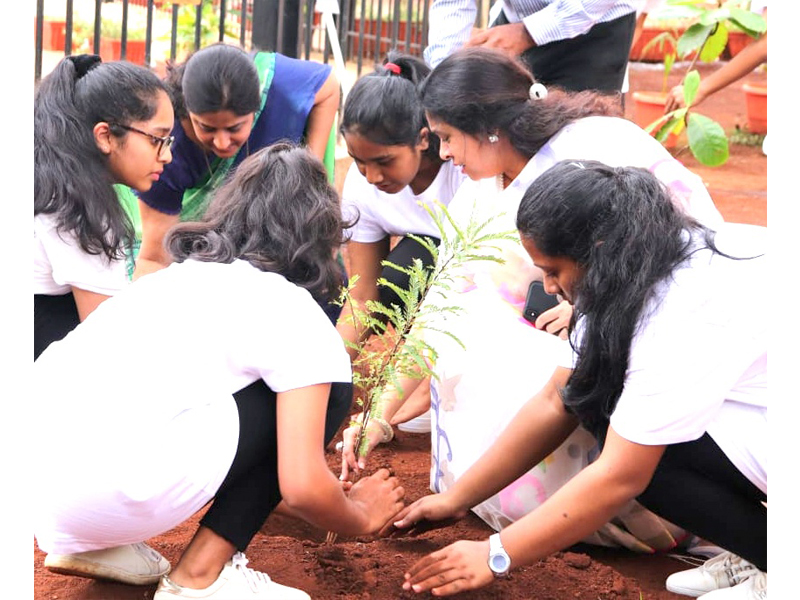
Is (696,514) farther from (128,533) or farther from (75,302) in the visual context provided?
(75,302)

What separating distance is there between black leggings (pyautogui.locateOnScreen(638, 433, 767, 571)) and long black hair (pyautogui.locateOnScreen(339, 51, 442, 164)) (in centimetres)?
132

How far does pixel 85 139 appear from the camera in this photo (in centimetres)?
297

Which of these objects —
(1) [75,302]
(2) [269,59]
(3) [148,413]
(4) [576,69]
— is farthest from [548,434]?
(2) [269,59]

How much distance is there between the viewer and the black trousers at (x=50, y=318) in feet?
9.77

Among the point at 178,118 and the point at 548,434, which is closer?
the point at 548,434

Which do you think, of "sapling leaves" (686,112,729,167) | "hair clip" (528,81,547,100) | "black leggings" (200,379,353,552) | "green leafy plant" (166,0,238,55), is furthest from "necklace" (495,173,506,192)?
"green leafy plant" (166,0,238,55)

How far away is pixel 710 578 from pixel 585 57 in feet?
6.58

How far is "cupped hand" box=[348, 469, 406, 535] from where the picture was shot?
2.51 m

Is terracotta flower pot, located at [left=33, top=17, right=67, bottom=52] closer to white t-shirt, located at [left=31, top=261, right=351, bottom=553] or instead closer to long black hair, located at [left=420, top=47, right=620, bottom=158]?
long black hair, located at [left=420, top=47, right=620, bottom=158]

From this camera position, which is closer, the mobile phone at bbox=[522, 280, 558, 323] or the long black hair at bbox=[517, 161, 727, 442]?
the long black hair at bbox=[517, 161, 727, 442]

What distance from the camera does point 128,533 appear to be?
2.26m

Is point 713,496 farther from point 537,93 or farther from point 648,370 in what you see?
point 537,93

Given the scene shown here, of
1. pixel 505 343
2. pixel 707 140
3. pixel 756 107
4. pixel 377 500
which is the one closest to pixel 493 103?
pixel 505 343
